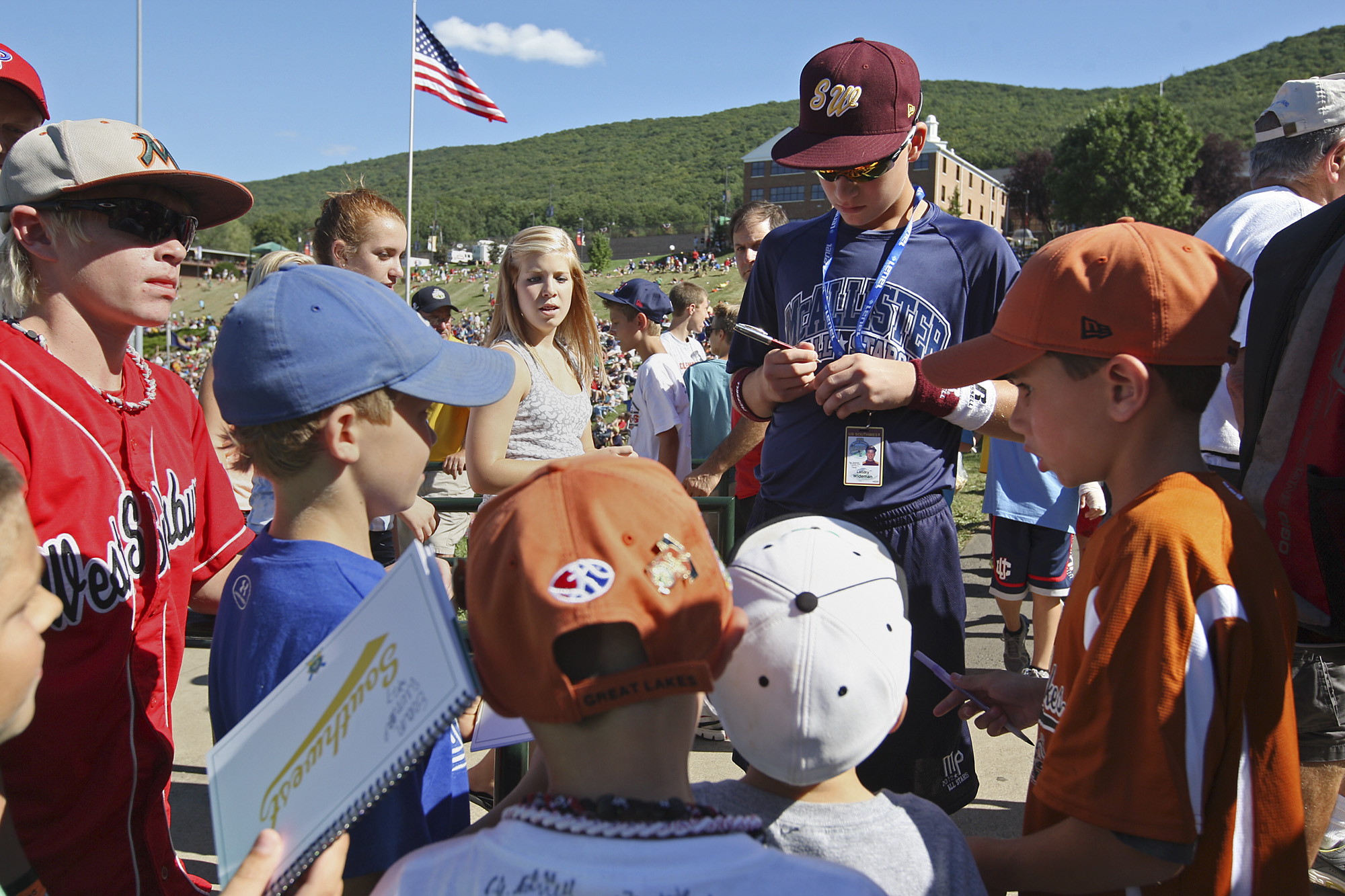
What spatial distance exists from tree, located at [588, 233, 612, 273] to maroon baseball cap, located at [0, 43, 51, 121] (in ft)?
280

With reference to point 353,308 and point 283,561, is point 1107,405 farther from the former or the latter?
point 283,561

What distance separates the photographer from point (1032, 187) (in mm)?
88250

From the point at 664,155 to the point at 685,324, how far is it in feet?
572

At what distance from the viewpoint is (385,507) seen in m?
1.66

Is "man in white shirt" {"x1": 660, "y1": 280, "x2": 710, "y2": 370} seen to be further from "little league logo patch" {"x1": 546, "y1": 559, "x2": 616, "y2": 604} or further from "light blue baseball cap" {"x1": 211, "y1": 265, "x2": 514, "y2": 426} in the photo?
"little league logo patch" {"x1": 546, "y1": 559, "x2": 616, "y2": 604}

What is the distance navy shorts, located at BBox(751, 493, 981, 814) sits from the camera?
2.14 m

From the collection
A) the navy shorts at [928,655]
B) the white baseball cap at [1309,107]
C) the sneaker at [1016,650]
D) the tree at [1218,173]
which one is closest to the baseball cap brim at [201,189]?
the navy shorts at [928,655]

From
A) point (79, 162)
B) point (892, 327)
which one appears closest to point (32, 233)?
point (79, 162)

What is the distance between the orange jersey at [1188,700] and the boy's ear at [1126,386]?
0.46 feet

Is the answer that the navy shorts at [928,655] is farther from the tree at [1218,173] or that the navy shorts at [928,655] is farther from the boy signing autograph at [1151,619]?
the tree at [1218,173]

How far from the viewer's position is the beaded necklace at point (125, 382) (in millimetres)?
1874

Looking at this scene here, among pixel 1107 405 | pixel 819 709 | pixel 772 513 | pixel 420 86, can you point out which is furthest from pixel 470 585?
pixel 420 86

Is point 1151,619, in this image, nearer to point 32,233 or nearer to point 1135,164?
point 32,233

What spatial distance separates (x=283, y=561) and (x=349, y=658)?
19.2 inches
